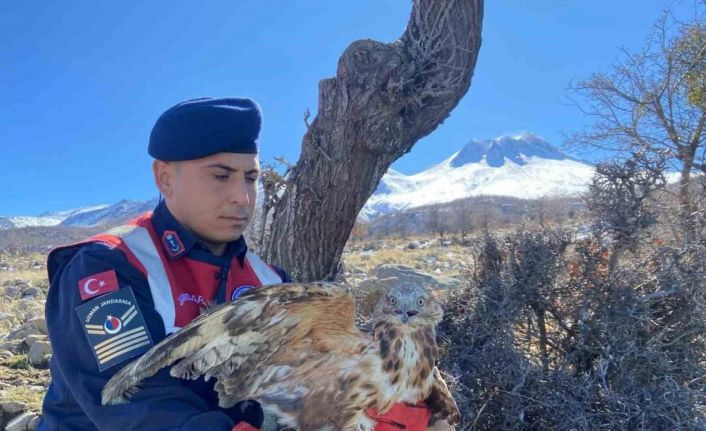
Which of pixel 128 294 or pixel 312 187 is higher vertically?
pixel 312 187

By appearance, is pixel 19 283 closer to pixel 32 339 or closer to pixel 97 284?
pixel 32 339

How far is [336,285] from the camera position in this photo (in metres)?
2.31

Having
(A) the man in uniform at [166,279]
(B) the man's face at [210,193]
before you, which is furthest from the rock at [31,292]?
(B) the man's face at [210,193]

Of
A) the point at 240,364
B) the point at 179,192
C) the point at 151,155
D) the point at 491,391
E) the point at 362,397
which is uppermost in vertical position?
the point at 151,155

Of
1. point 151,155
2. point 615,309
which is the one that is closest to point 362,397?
point 151,155

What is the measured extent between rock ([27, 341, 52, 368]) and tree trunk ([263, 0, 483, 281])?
2930 mm

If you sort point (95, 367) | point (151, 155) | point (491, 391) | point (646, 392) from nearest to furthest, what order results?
point (95, 367)
point (151, 155)
point (646, 392)
point (491, 391)

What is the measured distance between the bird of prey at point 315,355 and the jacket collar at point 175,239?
448mm

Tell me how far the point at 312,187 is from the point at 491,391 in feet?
8.37

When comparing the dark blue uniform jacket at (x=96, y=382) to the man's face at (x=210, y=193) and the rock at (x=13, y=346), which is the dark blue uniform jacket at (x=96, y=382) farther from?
the rock at (x=13, y=346)

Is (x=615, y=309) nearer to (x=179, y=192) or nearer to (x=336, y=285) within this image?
(x=336, y=285)

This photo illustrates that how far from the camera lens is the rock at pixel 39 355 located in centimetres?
609

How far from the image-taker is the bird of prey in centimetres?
212

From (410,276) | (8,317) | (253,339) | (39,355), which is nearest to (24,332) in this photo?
(39,355)
